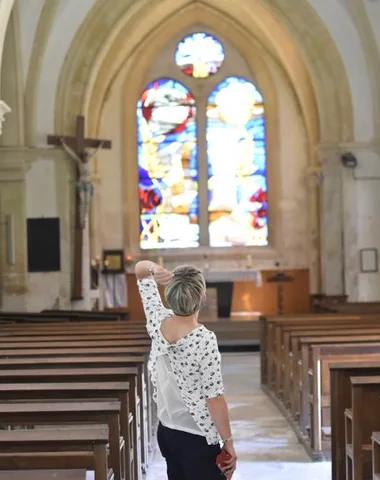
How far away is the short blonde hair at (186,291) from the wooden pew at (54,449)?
584mm

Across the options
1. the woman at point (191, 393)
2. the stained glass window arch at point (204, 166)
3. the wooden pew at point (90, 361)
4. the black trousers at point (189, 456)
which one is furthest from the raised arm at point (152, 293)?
the stained glass window arch at point (204, 166)

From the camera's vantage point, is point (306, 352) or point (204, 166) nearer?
point (306, 352)

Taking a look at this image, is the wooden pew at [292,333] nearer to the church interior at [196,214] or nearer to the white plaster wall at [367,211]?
the church interior at [196,214]

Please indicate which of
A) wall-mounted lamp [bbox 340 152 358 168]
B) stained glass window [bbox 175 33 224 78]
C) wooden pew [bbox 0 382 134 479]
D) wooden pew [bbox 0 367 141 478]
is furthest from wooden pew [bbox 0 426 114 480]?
stained glass window [bbox 175 33 224 78]

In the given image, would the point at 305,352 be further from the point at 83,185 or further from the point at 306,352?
the point at 83,185

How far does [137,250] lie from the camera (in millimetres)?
18406

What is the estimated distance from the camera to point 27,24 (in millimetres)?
14406

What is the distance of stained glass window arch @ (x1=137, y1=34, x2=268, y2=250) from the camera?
18.8m

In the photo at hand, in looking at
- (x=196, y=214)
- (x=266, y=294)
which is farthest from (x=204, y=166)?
(x=266, y=294)

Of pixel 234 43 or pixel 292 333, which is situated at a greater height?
pixel 234 43

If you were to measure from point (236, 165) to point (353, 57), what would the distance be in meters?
4.55

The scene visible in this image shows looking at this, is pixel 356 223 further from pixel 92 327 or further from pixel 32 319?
pixel 92 327

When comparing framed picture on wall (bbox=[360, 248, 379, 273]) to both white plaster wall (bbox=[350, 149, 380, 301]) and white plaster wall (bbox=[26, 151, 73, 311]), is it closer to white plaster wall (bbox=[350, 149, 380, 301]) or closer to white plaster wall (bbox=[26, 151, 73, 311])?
white plaster wall (bbox=[350, 149, 380, 301])

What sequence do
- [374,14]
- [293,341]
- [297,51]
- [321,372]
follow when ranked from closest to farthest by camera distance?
1. [321,372]
2. [293,341]
3. [374,14]
4. [297,51]
